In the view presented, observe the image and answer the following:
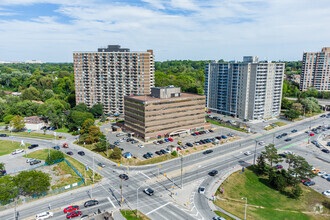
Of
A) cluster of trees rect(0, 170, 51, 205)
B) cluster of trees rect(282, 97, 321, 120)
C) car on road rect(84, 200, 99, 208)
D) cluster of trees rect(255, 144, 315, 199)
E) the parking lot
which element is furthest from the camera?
cluster of trees rect(282, 97, 321, 120)

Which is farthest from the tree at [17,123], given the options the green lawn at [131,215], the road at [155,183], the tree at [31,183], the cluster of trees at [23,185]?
the green lawn at [131,215]

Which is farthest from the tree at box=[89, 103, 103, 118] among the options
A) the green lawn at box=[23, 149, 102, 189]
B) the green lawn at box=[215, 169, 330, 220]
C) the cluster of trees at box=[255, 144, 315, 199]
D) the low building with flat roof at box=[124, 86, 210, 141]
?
the cluster of trees at box=[255, 144, 315, 199]

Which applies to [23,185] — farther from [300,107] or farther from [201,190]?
[300,107]

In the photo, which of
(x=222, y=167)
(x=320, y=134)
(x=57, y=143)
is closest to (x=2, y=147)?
(x=57, y=143)

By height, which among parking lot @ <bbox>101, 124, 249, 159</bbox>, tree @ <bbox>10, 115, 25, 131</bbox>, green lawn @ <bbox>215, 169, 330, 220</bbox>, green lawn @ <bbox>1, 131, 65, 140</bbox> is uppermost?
tree @ <bbox>10, 115, 25, 131</bbox>

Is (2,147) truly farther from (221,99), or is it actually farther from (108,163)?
(221,99)

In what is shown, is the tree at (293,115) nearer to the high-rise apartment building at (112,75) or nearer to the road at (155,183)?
the road at (155,183)

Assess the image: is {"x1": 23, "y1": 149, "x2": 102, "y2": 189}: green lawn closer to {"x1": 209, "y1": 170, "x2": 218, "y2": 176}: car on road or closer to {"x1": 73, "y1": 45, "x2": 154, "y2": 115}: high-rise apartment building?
{"x1": 209, "y1": 170, "x2": 218, "y2": 176}: car on road
